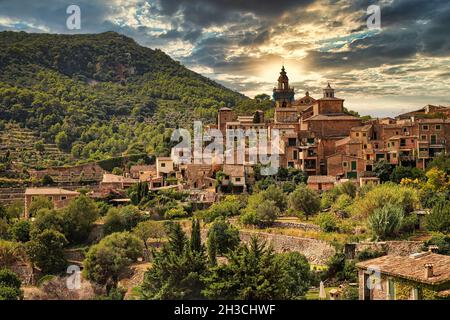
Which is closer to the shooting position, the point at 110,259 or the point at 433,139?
the point at 110,259

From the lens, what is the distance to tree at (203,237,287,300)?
11758 mm

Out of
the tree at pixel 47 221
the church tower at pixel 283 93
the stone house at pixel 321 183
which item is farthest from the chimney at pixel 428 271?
the church tower at pixel 283 93

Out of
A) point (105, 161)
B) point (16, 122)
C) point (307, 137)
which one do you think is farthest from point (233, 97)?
point (307, 137)

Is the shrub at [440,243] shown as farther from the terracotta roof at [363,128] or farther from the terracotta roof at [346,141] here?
the terracotta roof at [363,128]

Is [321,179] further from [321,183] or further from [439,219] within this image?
[439,219]

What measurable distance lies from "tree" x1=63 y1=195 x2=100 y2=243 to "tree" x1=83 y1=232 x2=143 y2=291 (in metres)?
2.77

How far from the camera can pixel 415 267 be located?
1148 cm

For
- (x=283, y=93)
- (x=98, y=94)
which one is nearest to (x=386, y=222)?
(x=283, y=93)

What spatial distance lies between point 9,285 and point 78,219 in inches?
201

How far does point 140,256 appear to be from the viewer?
21.0 m

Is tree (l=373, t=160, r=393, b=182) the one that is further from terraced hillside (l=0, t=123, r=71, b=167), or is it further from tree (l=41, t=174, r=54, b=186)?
terraced hillside (l=0, t=123, r=71, b=167)
